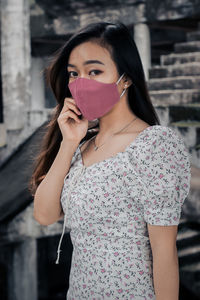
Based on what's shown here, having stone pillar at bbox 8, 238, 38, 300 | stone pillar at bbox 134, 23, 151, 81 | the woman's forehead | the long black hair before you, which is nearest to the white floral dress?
the long black hair

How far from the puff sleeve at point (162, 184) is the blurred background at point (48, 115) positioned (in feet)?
Answer: 7.59

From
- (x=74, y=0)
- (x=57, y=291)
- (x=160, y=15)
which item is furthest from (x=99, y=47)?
(x=74, y=0)

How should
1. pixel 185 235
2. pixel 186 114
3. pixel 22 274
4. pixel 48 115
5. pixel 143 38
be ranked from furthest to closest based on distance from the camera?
1. pixel 143 38
2. pixel 48 115
3. pixel 185 235
4. pixel 22 274
5. pixel 186 114

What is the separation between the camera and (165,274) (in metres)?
1.75

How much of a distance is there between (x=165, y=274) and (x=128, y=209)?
0.26 meters

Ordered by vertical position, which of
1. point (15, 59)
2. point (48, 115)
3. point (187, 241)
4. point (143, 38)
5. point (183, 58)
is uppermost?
point (143, 38)

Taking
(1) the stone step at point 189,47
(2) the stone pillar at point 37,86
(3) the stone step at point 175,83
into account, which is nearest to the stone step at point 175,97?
(3) the stone step at point 175,83

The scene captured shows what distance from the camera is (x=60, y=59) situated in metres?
2.09

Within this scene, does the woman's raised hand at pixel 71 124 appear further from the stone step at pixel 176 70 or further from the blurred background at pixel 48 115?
the stone step at pixel 176 70

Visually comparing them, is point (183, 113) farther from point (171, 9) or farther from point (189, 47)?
point (171, 9)

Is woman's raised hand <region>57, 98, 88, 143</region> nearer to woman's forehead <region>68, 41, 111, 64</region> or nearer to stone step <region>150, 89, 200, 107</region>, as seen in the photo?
woman's forehead <region>68, 41, 111, 64</region>

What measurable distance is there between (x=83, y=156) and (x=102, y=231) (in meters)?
0.38

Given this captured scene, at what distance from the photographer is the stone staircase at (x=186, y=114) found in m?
4.96

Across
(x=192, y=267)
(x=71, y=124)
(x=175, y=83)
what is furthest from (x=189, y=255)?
(x=71, y=124)
